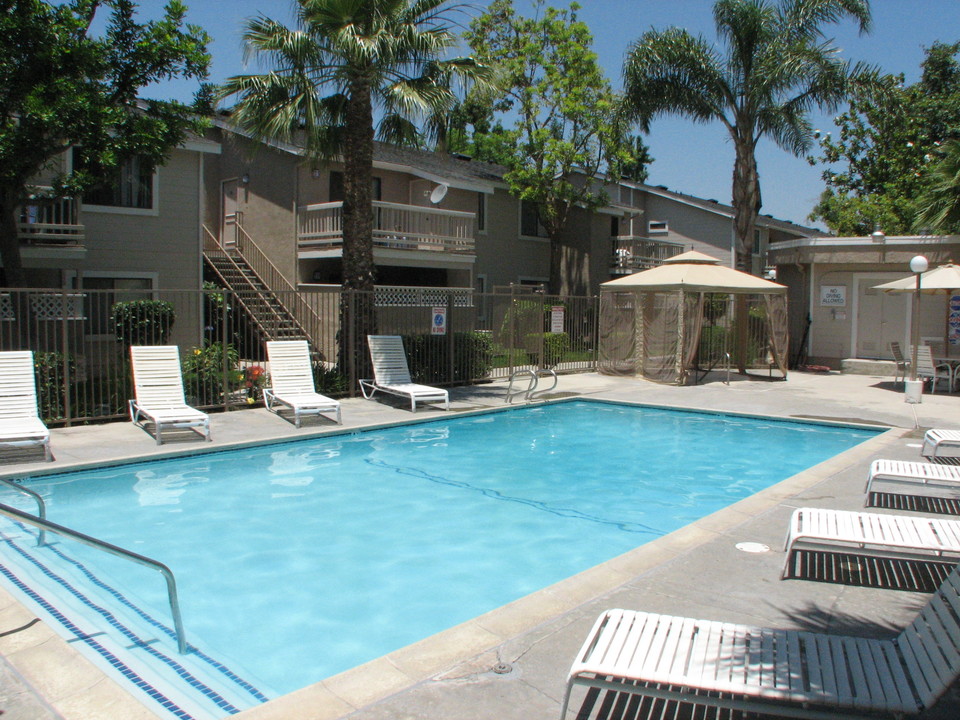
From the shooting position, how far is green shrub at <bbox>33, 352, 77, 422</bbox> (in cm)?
1180

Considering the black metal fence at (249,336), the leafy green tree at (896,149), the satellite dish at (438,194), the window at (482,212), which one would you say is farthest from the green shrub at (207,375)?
the leafy green tree at (896,149)

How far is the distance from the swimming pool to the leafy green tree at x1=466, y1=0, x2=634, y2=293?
15080 millimetres

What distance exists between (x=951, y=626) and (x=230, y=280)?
21.4 meters

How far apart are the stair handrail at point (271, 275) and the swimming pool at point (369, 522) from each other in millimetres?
9091

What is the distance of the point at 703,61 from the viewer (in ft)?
73.1

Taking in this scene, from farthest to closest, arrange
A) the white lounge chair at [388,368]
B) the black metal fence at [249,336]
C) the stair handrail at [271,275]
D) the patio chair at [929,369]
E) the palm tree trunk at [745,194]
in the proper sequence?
the palm tree trunk at [745,194] → the stair handrail at [271,275] → the patio chair at [929,369] → the white lounge chair at [388,368] → the black metal fence at [249,336]

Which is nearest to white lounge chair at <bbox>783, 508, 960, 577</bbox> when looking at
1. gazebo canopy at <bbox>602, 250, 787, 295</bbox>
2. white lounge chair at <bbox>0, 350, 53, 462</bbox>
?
white lounge chair at <bbox>0, 350, 53, 462</bbox>

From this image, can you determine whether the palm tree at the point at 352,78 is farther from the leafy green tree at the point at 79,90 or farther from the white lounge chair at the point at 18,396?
the white lounge chair at the point at 18,396

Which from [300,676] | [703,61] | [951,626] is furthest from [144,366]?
[703,61]

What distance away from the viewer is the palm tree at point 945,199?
19.3 m

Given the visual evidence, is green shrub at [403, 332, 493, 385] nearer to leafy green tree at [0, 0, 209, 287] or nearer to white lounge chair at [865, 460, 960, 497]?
leafy green tree at [0, 0, 209, 287]

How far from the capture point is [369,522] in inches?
329

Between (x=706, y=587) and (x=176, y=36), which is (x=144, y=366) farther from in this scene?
(x=706, y=587)

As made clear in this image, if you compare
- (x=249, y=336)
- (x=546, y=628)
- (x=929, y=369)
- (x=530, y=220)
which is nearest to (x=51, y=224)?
(x=249, y=336)
